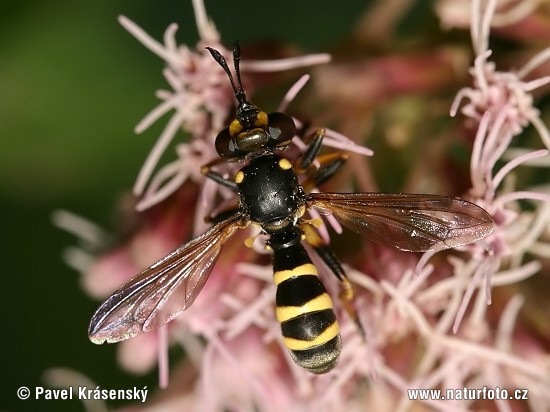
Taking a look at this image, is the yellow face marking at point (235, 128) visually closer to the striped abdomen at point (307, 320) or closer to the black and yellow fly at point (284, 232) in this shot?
the black and yellow fly at point (284, 232)

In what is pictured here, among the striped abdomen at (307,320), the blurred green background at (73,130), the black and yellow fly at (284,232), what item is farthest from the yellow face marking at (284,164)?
the blurred green background at (73,130)

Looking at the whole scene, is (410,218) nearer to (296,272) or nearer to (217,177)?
(296,272)

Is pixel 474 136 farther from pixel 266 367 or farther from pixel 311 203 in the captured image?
pixel 266 367

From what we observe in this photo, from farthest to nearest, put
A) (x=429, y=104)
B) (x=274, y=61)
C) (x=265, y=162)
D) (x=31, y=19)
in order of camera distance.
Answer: (x=31, y=19)
(x=429, y=104)
(x=274, y=61)
(x=265, y=162)

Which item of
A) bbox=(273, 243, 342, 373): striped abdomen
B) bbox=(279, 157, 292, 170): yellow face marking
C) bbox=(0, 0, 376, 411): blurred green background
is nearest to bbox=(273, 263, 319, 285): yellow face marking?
bbox=(273, 243, 342, 373): striped abdomen

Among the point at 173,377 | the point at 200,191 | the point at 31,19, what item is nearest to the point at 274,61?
the point at 200,191

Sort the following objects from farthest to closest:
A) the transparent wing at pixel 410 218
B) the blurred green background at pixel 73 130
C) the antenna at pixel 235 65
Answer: the blurred green background at pixel 73 130 < the antenna at pixel 235 65 < the transparent wing at pixel 410 218

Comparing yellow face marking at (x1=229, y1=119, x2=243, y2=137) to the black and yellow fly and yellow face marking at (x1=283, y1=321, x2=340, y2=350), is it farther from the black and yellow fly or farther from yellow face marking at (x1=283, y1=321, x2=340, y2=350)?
yellow face marking at (x1=283, y1=321, x2=340, y2=350)
